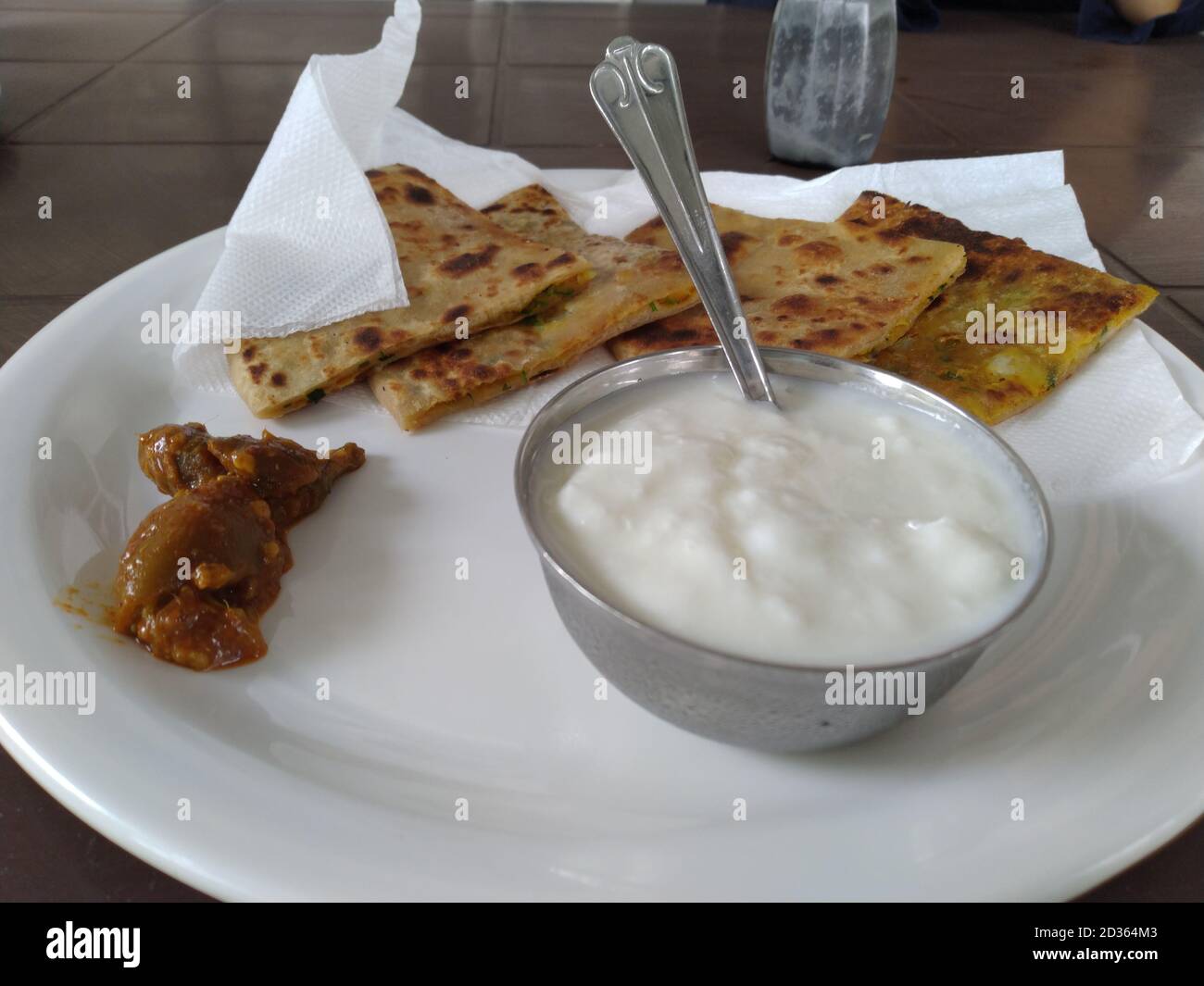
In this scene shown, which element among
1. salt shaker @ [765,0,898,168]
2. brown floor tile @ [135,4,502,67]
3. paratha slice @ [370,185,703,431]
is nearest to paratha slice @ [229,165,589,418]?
paratha slice @ [370,185,703,431]

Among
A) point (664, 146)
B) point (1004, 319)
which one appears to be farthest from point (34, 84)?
point (1004, 319)

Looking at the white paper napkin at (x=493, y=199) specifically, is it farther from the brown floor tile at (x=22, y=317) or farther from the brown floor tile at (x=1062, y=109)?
the brown floor tile at (x=1062, y=109)

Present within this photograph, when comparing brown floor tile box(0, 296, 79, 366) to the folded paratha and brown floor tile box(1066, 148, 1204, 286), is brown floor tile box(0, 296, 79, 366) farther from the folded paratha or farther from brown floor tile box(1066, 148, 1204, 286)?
brown floor tile box(1066, 148, 1204, 286)

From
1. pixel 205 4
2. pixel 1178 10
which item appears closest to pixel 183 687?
pixel 205 4

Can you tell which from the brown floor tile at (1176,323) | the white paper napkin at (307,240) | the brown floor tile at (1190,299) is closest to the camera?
the white paper napkin at (307,240)

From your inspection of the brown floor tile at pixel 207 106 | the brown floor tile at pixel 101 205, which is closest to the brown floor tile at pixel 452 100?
the brown floor tile at pixel 207 106

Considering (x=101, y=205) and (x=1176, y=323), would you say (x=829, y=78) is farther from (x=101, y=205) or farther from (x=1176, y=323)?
(x=101, y=205)
